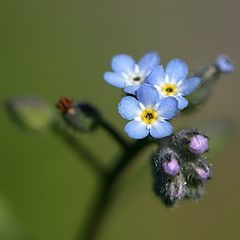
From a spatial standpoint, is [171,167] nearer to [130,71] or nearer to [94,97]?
[130,71]

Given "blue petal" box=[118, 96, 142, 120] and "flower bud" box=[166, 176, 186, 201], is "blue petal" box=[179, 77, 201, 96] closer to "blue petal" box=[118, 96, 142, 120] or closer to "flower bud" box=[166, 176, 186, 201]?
"blue petal" box=[118, 96, 142, 120]

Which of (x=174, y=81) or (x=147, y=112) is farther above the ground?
(x=174, y=81)

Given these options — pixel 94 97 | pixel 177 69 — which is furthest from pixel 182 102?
pixel 94 97

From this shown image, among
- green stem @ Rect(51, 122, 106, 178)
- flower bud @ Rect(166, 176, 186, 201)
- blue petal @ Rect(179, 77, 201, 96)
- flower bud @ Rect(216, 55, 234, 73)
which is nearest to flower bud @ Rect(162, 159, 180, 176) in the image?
flower bud @ Rect(166, 176, 186, 201)

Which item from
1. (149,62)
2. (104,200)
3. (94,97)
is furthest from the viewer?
(94,97)

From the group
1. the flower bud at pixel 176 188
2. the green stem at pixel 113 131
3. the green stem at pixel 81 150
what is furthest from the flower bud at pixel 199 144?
the green stem at pixel 81 150
